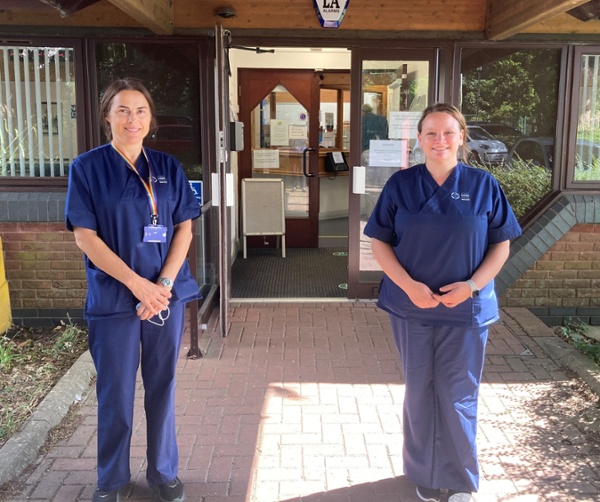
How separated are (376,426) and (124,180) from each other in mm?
1994

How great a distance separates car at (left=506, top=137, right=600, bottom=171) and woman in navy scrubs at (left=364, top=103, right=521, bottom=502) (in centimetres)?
330

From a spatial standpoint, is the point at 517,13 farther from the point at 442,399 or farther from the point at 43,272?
the point at 43,272

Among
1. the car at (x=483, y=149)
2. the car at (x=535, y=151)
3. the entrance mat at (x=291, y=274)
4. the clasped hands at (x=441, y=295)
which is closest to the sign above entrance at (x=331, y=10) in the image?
the car at (x=483, y=149)

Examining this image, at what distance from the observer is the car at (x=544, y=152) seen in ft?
18.7

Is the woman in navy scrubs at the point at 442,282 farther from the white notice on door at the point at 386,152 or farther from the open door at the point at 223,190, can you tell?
the white notice on door at the point at 386,152

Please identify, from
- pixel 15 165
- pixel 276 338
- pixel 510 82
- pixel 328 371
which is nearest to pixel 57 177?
pixel 15 165

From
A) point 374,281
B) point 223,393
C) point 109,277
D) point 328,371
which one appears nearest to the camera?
point 109,277

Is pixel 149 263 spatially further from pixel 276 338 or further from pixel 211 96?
pixel 211 96

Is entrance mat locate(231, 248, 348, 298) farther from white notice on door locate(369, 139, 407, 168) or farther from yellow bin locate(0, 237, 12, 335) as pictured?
yellow bin locate(0, 237, 12, 335)

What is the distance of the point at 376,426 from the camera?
3576 mm

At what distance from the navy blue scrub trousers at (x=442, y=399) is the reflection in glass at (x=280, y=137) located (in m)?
5.72

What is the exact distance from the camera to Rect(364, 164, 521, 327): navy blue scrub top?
258 cm

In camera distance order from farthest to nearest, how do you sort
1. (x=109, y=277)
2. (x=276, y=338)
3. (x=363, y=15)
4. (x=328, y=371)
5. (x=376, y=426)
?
(x=363, y=15), (x=276, y=338), (x=328, y=371), (x=376, y=426), (x=109, y=277)

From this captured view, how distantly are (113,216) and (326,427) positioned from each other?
1.78 m
